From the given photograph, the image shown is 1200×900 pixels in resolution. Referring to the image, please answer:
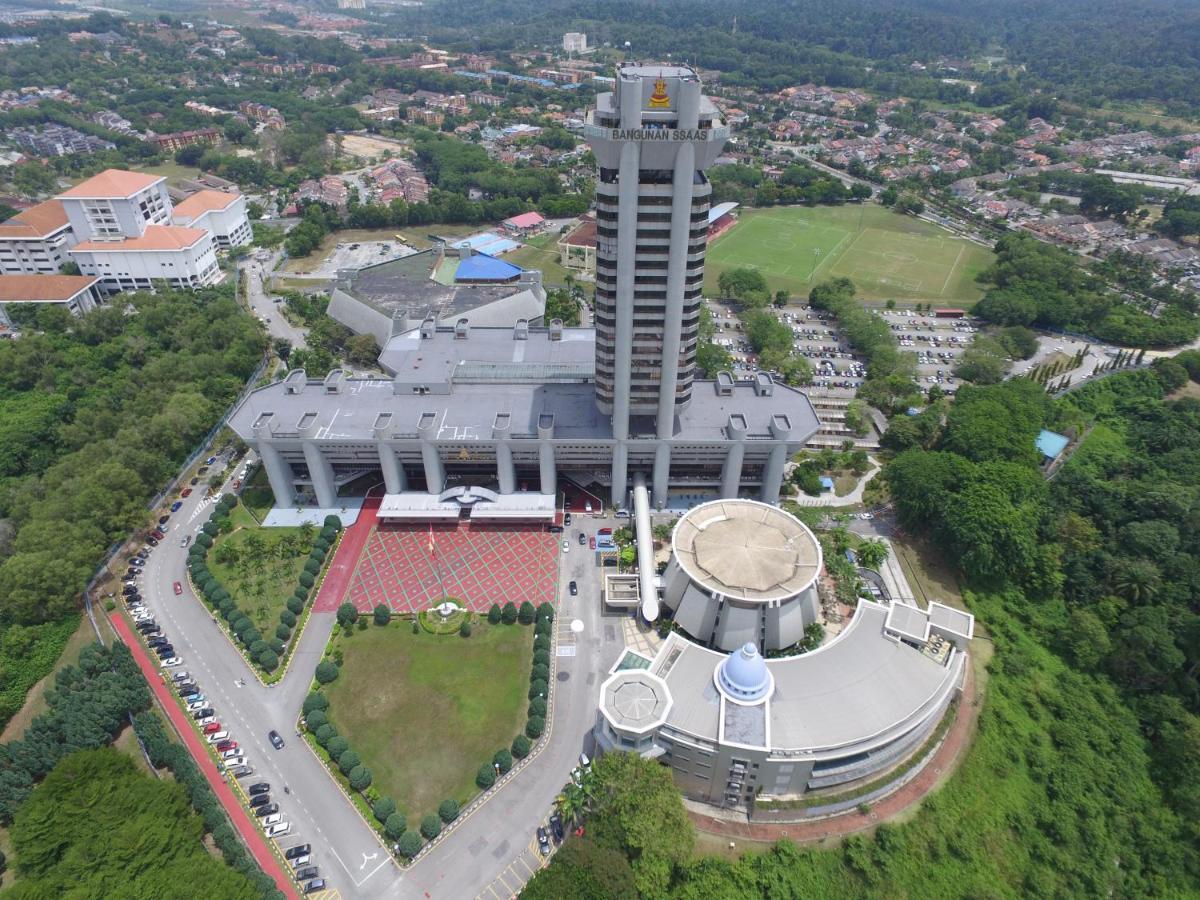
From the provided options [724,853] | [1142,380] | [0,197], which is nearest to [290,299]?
[0,197]

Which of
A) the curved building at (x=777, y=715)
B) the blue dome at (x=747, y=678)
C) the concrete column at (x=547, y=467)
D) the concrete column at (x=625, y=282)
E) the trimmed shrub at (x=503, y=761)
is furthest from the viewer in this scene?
the concrete column at (x=547, y=467)

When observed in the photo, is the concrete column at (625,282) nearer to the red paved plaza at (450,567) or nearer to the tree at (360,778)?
the red paved plaza at (450,567)

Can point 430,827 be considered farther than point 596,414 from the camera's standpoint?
Result: No

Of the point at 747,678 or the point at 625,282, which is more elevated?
the point at 625,282

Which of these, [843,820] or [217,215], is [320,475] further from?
[217,215]

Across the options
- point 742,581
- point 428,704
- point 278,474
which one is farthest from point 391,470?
point 742,581

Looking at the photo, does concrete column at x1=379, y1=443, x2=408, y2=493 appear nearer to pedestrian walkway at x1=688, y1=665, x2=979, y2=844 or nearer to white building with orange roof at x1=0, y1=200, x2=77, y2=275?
pedestrian walkway at x1=688, y1=665, x2=979, y2=844

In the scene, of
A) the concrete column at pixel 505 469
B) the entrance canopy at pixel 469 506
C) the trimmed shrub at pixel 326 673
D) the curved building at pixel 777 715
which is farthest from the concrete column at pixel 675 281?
the trimmed shrub at pixel 326 673
